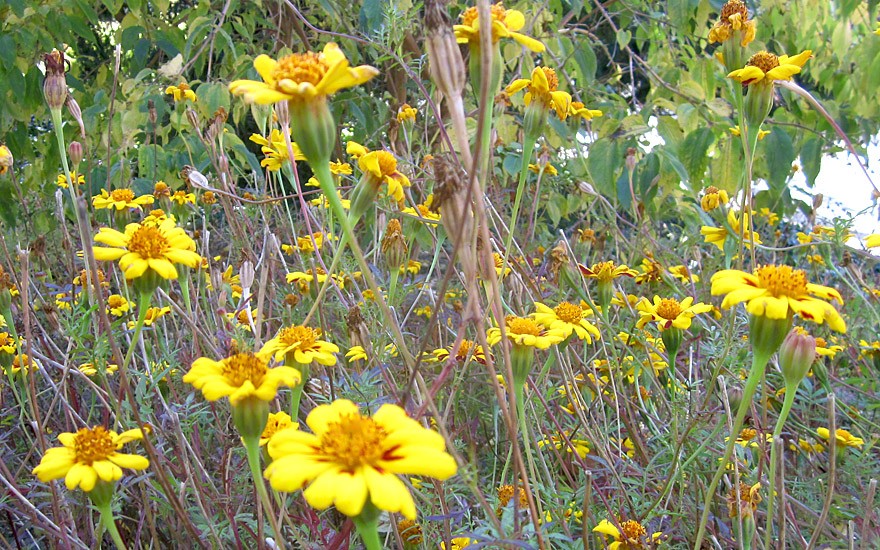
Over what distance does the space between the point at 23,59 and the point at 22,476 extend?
1.34 m

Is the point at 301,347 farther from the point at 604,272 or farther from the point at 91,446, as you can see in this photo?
the point at 604,272

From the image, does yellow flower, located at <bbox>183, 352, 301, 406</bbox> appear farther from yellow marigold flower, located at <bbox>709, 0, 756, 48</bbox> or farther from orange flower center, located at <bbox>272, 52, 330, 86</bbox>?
yellow marigold flower, located at <bbox>709, 0, 756, 48</bbox>

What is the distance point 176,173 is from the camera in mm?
1983

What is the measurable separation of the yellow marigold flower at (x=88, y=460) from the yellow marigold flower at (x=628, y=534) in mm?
519

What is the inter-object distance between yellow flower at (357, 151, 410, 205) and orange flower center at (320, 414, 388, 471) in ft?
1.03

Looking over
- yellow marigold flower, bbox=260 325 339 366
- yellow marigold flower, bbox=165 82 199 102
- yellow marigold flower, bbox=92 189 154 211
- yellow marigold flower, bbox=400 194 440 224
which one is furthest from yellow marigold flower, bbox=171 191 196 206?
yellow marigold flower, bbox=260 325 339 366

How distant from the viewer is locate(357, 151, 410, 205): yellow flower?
2.47 ft

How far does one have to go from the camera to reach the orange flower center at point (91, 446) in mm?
666

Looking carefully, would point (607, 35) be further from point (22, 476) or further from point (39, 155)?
point (22, 476)

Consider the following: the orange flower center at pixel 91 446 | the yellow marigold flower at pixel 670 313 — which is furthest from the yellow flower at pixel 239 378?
the yellow marigold flower at pixel 670 313

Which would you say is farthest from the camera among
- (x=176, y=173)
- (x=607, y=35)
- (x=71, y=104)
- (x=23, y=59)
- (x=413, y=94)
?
(x=607, y=35)

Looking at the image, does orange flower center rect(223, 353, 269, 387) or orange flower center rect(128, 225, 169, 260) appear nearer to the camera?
orange flower center rect(223, 353, 269, 387)

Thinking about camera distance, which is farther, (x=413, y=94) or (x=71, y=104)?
(x=413, y=94)

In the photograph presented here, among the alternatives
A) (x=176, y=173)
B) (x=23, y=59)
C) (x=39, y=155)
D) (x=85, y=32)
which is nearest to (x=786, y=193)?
(x=176, y=173)
